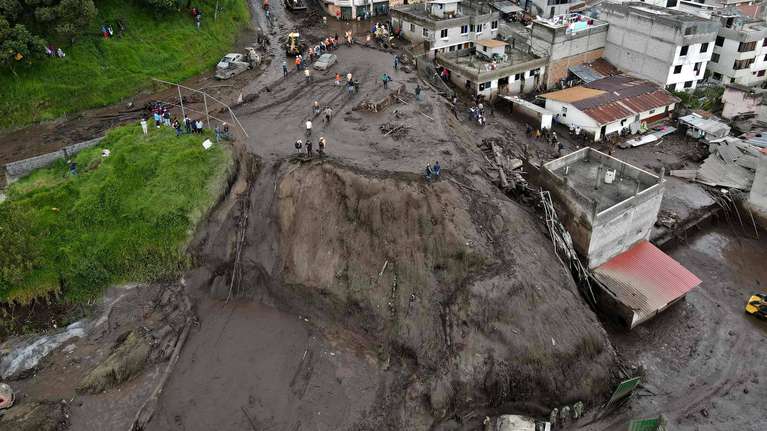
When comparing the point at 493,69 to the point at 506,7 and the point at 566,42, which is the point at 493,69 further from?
the point at 506,7

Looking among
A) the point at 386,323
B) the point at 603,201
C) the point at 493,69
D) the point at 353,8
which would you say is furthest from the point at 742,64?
the point at 386,323

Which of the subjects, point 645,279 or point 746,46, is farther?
point 746,46

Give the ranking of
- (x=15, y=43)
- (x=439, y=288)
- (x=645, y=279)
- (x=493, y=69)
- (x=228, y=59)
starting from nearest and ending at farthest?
(x=439, y=288), (x=645, y=279), (x=15, y=43), (x=493, y=69), (x=228, y=59)

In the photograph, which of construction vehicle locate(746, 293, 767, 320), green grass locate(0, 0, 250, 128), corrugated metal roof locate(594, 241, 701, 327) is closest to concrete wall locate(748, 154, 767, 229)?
construction vehicle locate(746, 293, 767, 320)

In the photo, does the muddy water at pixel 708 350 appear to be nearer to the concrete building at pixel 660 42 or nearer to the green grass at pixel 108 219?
the concrete building at pixel 660 42

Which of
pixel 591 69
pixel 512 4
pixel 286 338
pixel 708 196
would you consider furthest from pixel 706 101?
pixel 286 338

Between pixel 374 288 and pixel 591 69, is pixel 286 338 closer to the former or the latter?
pixel 374 288
